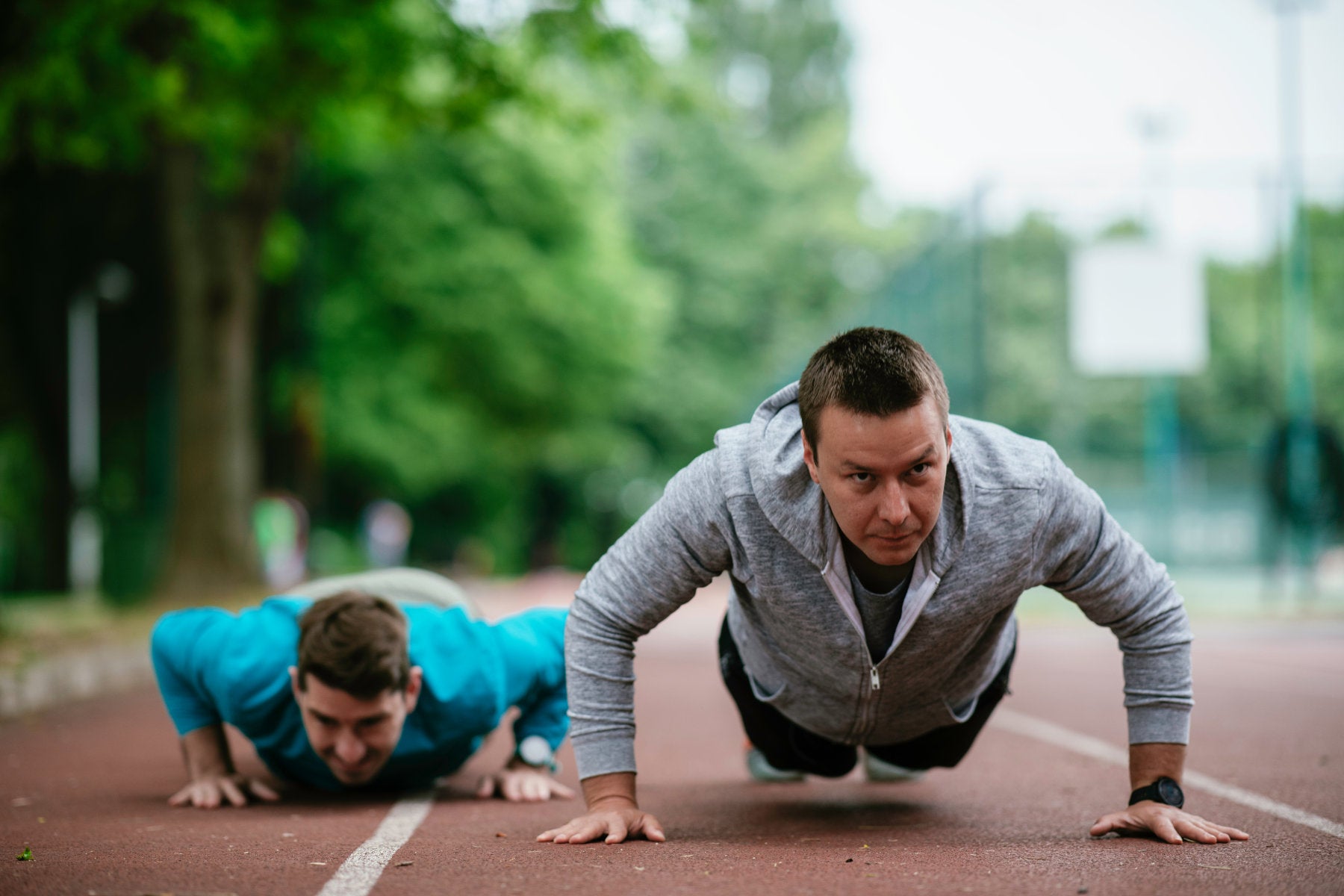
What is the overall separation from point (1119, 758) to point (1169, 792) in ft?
7.75

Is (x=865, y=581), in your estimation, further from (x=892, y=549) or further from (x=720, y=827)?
(x=720, y=827)

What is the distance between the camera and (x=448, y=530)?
36625 mm

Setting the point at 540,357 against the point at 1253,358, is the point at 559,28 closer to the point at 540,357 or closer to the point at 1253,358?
the point at 540,357

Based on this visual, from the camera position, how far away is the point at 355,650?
14.2 feet

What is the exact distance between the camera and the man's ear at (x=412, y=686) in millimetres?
4594

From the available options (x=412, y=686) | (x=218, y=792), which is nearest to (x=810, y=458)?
(x=412, y=686)

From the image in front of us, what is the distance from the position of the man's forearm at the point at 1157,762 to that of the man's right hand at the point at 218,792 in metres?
2.85

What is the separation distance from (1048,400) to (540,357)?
9629mm

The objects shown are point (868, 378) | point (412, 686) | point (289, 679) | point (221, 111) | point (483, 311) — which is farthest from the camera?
point (483, 311)

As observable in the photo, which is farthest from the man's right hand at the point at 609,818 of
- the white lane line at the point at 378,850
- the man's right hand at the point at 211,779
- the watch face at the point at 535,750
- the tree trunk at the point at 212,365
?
the tree trunk at the point at 212,365

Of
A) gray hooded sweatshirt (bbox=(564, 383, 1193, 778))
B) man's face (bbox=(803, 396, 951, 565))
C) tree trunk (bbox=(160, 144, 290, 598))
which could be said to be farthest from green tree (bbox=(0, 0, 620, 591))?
man's face (bbox=(803, 396, 951, 565))

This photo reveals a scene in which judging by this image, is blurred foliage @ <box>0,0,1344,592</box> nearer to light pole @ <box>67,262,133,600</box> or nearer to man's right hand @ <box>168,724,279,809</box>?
light pole @ <box>67,262,133,600</box>

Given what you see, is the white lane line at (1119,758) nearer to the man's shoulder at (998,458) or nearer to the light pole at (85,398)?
the man's shoulder at (998,458)

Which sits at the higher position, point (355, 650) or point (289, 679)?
point (355, 650)
